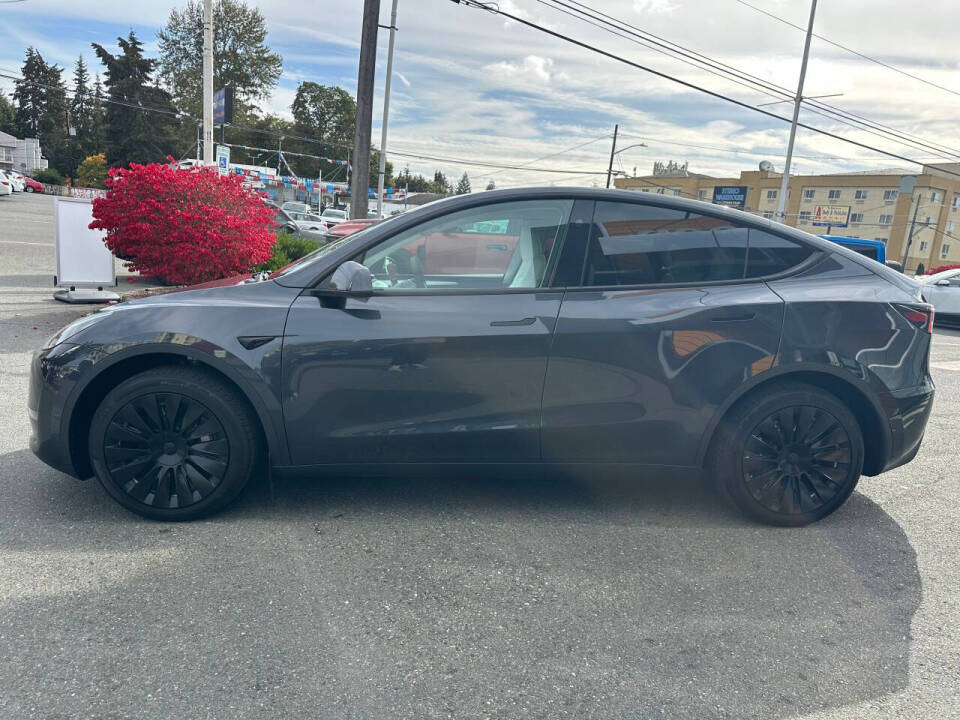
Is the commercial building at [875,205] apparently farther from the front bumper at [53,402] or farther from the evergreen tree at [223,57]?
the front bumper at [53,402]

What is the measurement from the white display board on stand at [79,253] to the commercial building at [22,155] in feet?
287

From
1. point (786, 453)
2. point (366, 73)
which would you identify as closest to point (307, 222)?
point (366, 73)

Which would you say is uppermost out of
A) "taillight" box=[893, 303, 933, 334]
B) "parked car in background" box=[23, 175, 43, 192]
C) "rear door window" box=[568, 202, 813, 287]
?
"parked car in background" box=[23, 175, 43, 192]

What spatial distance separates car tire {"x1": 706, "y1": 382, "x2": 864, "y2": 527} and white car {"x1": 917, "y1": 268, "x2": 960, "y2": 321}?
1358 cm

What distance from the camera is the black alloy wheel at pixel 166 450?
3.25 m

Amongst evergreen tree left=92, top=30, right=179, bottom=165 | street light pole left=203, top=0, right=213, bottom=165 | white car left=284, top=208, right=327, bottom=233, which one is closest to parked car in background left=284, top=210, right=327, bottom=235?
white car left=284, top=208, right=327, bottom=233

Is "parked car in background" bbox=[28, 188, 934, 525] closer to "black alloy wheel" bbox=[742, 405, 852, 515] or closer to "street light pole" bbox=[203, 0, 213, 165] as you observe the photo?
"black alloy wheel" bbox=[742, 405, 852, 515]

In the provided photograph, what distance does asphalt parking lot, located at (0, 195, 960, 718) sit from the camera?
2271 mm

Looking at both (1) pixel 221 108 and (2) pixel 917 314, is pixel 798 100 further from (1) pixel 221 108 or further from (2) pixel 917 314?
(2) pixel 917 314

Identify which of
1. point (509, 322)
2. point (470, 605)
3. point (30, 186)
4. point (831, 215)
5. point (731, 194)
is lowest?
point (470, 605)

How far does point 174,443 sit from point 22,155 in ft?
330

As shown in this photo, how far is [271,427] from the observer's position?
328 centimetres

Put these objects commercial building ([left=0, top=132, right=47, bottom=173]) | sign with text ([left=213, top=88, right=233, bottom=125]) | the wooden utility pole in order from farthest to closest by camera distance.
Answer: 1. commercial building ([left=0, top=132, right=47, bottom=173])
2. sign with text ([left=213, top=88, right=233, bottom=125])
3. the wooden utility pole

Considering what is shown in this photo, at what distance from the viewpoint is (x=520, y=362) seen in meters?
3.30
